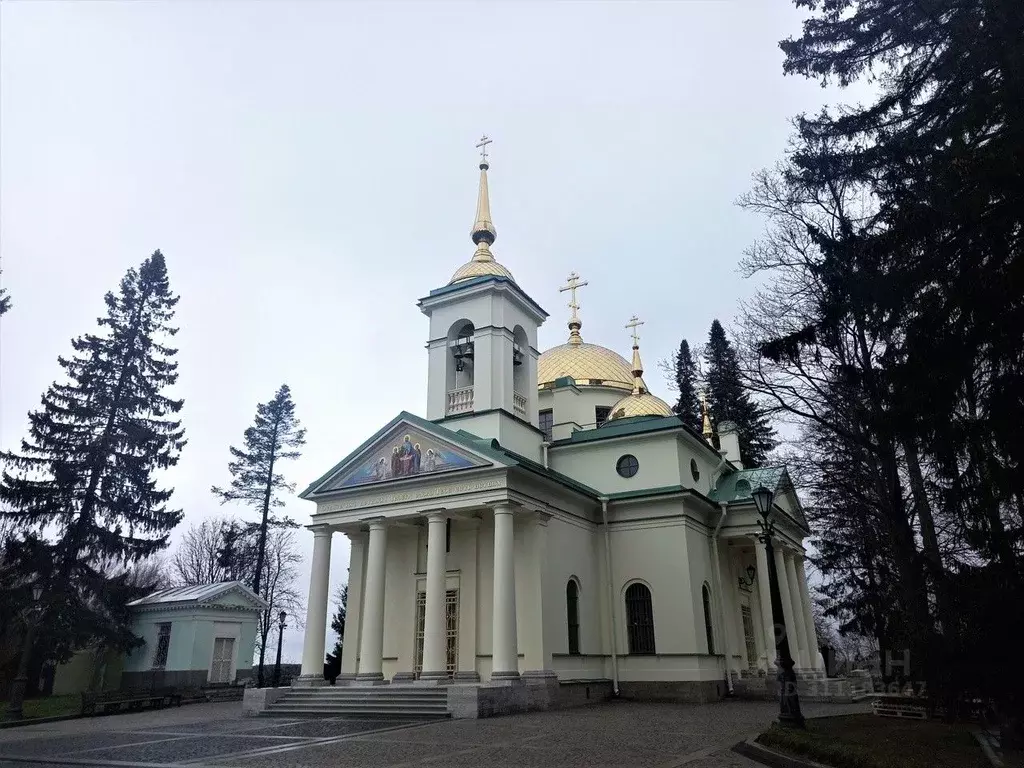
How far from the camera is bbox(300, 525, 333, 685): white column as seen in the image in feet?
61.4

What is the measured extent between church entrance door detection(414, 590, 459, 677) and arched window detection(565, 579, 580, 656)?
3029 millimetres

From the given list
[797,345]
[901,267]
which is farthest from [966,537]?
[797,345]

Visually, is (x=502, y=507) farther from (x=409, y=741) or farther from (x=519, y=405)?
(x=409, y=741)

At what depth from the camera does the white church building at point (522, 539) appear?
1809cm

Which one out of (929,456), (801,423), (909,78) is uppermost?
(909,78)

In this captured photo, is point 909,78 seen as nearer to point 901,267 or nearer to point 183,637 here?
point 901,267

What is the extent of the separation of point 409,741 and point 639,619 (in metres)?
10.9

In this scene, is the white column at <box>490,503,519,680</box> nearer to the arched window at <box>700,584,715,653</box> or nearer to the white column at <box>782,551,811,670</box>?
the arched window at <box>700,584,715,653</box>

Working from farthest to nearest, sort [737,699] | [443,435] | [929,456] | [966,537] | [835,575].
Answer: [835,575], [737,699], [443,435], [929,456], [966,537]

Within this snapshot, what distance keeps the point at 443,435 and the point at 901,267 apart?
38.3ft

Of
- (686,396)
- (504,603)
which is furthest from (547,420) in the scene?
(686,396)

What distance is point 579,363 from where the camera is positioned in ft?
95.2

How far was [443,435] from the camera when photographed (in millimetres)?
18734

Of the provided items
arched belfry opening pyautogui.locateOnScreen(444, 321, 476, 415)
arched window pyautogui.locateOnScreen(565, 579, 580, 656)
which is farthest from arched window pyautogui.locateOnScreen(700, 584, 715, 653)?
arched belfry opening pyautogui.locateOnScreen(444, 321, 476, 415)
